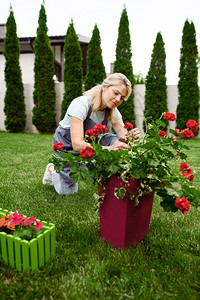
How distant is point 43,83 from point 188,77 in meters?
5.62

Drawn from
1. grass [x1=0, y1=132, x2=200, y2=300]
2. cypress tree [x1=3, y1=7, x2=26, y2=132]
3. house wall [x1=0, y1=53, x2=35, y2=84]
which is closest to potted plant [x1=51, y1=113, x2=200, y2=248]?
grass [x1=0, y1=132, x2=200, y2=300]

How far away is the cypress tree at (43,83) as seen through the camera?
9609 millimetres

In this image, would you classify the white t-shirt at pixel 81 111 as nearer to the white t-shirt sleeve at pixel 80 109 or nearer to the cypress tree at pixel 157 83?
the white t-shirt sleeve at pixel 80 109

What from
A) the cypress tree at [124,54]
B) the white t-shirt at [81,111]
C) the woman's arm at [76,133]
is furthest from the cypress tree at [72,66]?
the woman's arm at [76,133]

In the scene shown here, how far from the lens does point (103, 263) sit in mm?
1331

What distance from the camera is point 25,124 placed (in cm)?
1028

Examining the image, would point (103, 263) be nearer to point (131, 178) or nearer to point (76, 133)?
point (131, 178)

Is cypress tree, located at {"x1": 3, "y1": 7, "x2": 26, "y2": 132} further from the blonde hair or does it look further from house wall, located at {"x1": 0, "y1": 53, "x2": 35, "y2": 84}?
the blonde hair

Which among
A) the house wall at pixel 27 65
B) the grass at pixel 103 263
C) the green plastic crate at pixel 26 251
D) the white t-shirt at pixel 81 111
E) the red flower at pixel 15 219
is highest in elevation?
the house wall at pixel 27 65

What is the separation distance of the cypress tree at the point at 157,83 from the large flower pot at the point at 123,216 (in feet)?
26.4

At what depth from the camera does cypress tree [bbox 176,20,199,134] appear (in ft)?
29.5

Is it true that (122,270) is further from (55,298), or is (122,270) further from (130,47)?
(130,47)

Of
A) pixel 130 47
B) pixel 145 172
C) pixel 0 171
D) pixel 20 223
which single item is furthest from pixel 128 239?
pixel 130 47

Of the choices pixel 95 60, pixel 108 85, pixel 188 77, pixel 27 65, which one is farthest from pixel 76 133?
pixel 27 65
